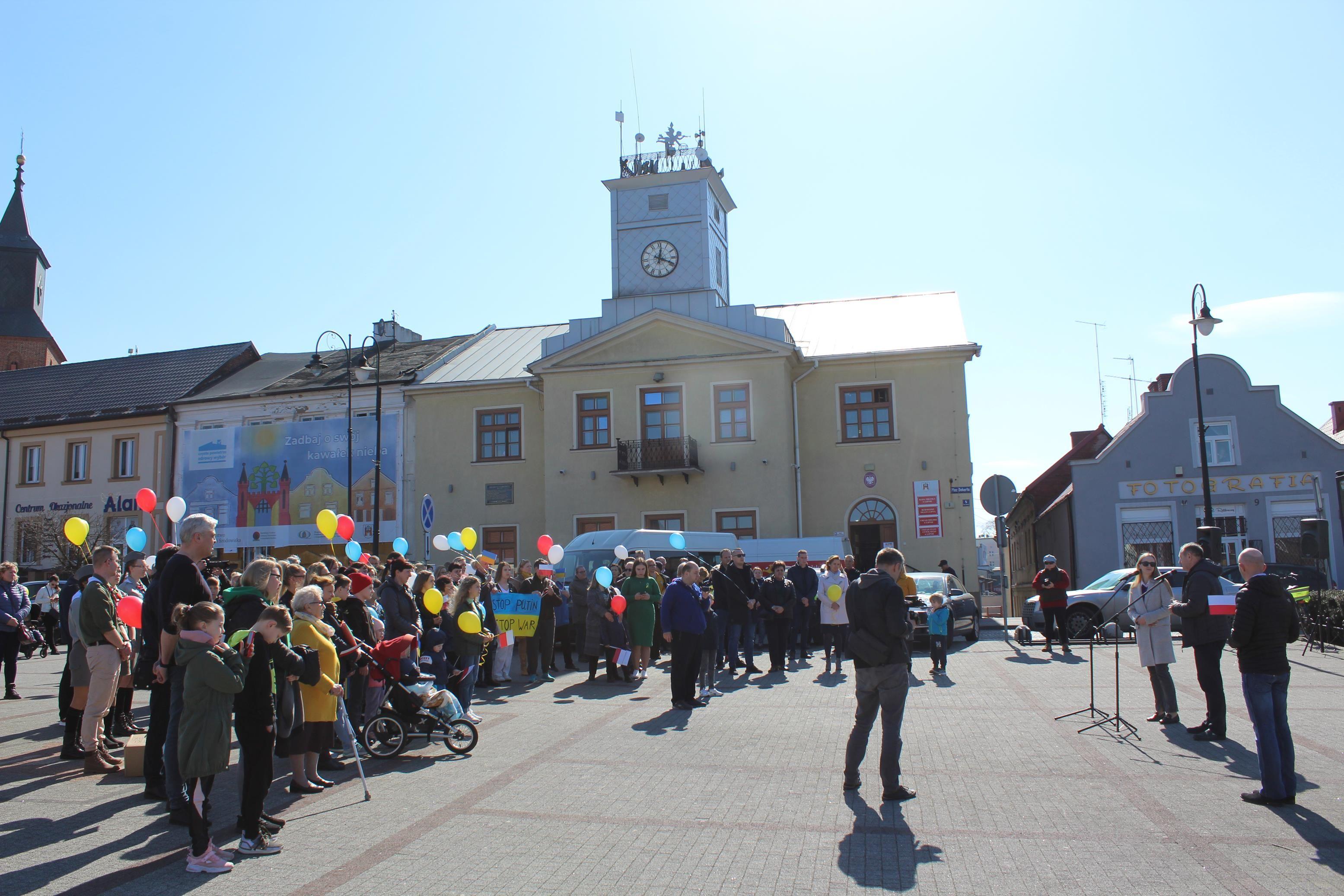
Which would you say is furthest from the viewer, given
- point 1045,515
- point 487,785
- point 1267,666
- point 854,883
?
point 1045,515

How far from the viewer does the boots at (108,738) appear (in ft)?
29.5

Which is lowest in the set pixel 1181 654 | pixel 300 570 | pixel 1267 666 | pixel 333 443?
pixel 1181 654

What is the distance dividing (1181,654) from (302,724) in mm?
13847

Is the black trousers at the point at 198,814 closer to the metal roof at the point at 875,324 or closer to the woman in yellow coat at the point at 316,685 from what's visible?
the woman in yellow coat at the point at 316,685

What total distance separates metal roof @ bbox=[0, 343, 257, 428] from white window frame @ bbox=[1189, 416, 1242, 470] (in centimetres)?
3414

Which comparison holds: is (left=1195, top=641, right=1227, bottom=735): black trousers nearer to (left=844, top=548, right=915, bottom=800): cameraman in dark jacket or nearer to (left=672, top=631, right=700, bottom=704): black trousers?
(left=844, top=548, right=915, bottom=800): cameraman in dark jacket

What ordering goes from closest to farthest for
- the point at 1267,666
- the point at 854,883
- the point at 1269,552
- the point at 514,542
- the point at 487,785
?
the point at 854,883, the point at 1267,666, the point at 487,785, the point at 1269,552, the point at 514,542

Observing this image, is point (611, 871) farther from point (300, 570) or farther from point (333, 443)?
point (333, 443)

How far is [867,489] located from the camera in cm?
3067

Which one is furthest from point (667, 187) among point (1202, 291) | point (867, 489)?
point (1202, 291)

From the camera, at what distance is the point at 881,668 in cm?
745

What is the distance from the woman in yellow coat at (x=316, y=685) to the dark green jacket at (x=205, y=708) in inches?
50.6

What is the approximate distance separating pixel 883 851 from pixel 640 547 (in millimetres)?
15233

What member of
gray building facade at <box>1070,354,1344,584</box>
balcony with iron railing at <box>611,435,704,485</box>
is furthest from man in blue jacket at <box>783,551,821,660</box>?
gray building facade at <box>1070,354,1344,584</box>
